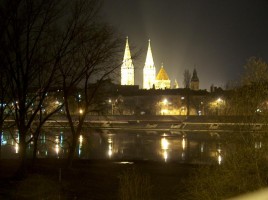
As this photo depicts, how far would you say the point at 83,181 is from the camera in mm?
21000

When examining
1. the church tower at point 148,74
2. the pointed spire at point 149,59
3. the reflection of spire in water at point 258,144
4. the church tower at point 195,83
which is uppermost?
the pointed spire at point 149,59

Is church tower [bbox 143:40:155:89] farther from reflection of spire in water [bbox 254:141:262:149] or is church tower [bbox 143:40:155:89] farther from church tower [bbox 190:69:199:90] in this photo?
reflection of spire in water [bbox 254:141:262:149]

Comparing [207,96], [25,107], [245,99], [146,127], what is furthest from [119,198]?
[207,96]

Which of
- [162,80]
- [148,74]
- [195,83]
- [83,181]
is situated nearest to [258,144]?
[83,181]

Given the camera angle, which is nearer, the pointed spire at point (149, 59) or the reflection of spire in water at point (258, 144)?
the reflection of spire in water at point (258, 144)

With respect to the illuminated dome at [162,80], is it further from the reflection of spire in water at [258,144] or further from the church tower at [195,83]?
the reflection of spire in water at [258,144]

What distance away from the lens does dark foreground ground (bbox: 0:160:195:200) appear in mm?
17936

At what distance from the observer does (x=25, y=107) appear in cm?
1814

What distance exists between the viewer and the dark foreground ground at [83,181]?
17936 millimetres

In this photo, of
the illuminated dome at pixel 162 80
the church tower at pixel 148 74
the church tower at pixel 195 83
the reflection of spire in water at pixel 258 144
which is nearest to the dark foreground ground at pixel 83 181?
the reflection of spire in water at pixel 258 144

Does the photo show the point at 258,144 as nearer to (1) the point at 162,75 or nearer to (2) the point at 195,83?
(2) the point at 195,83

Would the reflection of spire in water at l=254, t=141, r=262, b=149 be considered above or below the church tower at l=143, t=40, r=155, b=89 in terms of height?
below

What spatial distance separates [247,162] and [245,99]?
4193 millimetres

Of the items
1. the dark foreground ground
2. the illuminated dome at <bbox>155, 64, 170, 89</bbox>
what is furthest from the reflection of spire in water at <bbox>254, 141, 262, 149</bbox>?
the illuminated dome at <bbox>155, 64, 170, 89</bbox>
